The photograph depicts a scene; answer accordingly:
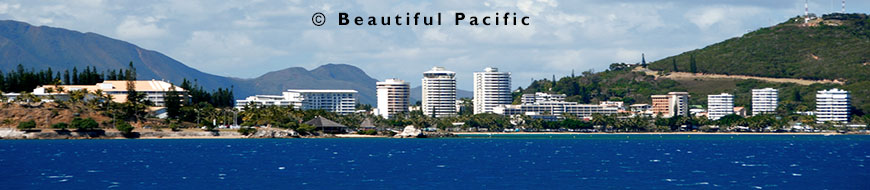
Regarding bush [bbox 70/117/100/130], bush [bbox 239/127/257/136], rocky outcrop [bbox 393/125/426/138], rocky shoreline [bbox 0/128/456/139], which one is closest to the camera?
rocky shoreline [bbox 0/128/456/139]

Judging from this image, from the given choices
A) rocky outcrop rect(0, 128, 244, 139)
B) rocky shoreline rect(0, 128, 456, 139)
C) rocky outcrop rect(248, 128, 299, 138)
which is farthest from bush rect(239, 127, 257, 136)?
rocky outcrop rect(0, 128, 244, 139)

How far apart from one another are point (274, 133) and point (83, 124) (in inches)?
1235

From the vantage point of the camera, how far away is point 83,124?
15212 cm

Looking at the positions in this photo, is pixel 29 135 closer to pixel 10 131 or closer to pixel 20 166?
pixel 10 131

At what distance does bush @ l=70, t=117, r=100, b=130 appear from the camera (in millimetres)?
151500

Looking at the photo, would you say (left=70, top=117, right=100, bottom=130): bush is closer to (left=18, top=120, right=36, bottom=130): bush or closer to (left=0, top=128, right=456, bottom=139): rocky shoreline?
(left=0, top=128, right=456, bottom=139): rocky shoreline

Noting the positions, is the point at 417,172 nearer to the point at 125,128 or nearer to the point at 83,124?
the point at 125,128

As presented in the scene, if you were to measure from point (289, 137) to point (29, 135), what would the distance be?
42118 millimetres

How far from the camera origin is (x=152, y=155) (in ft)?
323

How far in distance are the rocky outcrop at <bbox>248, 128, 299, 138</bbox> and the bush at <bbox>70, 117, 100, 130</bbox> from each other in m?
24.7

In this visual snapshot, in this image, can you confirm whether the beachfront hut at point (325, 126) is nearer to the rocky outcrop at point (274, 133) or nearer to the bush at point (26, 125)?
the rocky outcrop at point (274, 133)

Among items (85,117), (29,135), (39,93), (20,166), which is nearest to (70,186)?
(20,166)

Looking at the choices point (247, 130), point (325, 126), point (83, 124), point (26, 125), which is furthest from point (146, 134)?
point (325, 126)

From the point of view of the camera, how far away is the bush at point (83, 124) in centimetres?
15150
